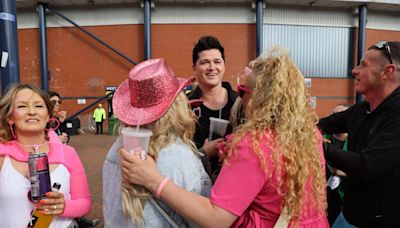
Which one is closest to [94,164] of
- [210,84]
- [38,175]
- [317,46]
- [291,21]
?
[210,84]

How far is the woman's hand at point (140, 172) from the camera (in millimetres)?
1312

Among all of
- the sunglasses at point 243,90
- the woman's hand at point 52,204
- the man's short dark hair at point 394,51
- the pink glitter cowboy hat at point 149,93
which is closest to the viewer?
the pink glitter cowboy hat at point 149,93

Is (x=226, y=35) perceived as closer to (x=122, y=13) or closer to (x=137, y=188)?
(x=122, y=13)

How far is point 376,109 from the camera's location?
6.43ft

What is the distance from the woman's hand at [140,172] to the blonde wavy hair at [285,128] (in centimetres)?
33

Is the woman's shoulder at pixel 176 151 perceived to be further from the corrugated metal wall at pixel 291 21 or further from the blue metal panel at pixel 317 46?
the blue metal panel at pixel 317 46

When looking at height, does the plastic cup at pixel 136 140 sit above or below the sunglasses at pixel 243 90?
below

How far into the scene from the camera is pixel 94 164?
332 inches

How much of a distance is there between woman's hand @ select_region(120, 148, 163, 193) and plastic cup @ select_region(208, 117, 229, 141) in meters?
1.06

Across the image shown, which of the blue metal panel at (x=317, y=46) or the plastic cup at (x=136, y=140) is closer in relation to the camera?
the plastic cup at (x=136, y=140)

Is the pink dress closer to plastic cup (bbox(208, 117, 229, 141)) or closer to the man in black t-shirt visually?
plastic cup (bbox(208, 117, 229, 141))

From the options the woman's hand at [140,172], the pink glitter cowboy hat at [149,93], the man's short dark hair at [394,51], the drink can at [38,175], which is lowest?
the drink can at [38,175]

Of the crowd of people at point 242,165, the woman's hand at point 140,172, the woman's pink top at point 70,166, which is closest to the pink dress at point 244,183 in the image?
the crowd of people at point 242,165

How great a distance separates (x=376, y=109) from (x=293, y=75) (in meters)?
0.88
